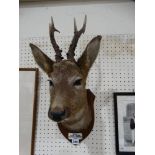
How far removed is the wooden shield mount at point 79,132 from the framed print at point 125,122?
12cm

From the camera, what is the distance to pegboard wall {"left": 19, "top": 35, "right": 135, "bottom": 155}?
51.1 inches

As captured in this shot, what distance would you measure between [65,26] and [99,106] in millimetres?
453

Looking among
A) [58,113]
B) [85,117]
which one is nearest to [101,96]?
[85,117]

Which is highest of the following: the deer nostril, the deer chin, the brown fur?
the brown fur

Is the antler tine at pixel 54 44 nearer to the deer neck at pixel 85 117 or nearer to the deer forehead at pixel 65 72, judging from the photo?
the deer forehead at pixel 65 72

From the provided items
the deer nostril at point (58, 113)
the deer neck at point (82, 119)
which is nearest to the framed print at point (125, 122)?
the deer neck at point (82, 119)

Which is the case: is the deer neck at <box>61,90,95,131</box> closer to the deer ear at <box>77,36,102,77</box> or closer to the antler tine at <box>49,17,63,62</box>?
the deer ear at <box>77,36,102,77</box>

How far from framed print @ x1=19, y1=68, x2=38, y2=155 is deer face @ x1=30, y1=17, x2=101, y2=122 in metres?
0.10

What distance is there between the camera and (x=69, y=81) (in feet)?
4.18

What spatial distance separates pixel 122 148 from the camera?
1274 mm

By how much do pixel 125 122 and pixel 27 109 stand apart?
51 centimetres

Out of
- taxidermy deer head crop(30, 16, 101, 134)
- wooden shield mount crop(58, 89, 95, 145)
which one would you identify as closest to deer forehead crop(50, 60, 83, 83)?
taxidermy deer head crop(30, 16, 101, 134)
